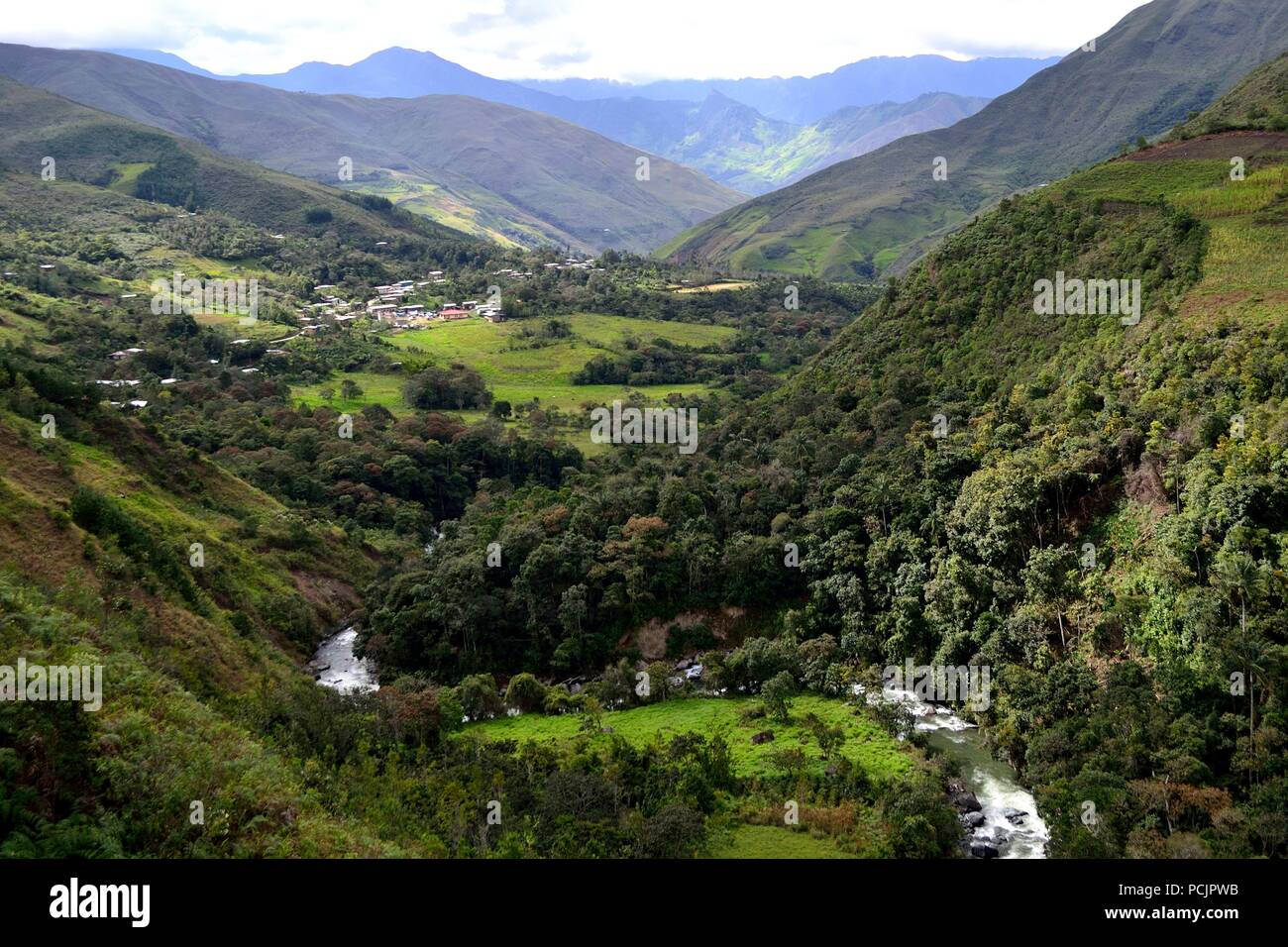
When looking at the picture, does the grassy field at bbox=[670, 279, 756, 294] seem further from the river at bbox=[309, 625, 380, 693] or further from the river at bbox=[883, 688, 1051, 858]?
the river at bbox=[883, 688, 1051, 858]

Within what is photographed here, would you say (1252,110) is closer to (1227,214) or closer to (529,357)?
(1227,214)

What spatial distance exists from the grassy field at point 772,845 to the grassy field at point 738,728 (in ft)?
11.6

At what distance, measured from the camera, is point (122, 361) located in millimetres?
86625

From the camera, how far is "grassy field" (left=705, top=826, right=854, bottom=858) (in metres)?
26.2

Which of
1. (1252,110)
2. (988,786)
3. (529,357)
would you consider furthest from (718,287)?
(988,786)

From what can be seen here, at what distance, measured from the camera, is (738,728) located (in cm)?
3556

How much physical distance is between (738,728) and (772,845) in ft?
28.4

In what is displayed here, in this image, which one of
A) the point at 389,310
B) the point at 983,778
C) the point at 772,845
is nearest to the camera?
the point at 772,845

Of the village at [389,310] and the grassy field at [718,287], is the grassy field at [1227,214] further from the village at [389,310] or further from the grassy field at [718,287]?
the grassy field at [718,287]

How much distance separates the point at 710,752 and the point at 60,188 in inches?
7282

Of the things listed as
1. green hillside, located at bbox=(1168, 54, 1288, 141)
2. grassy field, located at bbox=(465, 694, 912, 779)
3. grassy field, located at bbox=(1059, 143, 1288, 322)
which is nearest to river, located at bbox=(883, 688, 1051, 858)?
grassy field, located at bbox=(465, 694, 912, 779)

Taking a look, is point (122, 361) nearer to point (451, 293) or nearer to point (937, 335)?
point (451, 293)

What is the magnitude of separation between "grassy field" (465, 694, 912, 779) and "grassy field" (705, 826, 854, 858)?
11.6 ft
